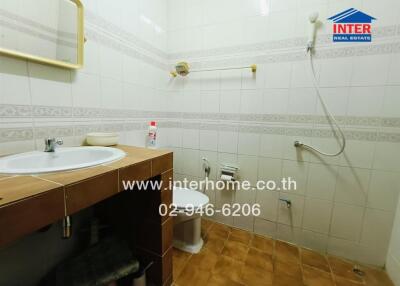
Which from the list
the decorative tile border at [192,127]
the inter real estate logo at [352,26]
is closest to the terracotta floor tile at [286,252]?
the decorative tile border at [192,127]

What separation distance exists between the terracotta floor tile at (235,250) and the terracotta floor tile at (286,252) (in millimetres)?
243

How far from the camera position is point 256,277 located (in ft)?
4.25

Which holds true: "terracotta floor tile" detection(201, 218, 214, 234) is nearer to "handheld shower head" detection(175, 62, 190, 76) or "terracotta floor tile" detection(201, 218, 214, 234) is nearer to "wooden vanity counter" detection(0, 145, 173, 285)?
"wooden vanity counter" detection(0, 145, 173, 285)

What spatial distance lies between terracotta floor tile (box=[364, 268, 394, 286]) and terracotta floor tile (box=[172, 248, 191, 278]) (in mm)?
1199

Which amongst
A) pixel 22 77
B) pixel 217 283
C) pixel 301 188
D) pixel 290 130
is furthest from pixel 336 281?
pixel 22 77

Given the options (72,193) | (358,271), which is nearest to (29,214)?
(72,193)

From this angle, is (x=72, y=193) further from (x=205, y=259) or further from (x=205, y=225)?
(x=205, y=225)

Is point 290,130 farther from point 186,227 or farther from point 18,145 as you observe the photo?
point 18,145

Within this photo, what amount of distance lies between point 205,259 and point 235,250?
10.2 inches

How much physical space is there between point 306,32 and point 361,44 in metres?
0.35

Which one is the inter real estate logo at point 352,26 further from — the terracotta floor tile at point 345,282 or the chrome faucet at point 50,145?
the chrome faucet at point 50,145

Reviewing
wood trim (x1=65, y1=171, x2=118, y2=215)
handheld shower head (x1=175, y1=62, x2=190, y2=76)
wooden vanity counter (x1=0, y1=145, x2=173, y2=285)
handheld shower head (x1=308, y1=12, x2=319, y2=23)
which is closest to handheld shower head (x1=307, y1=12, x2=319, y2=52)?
handheld shower head (x1=308, y1=12, x2=319, y2=23)

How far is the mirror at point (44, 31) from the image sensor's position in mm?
851

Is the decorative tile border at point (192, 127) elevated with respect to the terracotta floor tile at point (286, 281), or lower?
elevated
